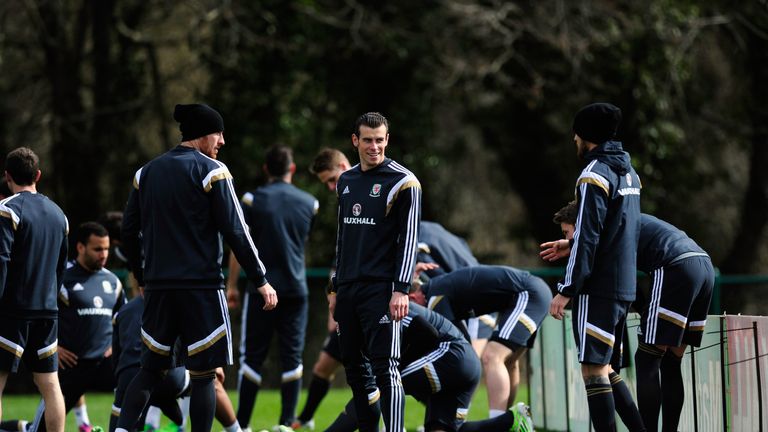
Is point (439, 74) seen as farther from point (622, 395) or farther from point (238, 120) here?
point (622, 395)

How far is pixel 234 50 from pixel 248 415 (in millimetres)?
8420

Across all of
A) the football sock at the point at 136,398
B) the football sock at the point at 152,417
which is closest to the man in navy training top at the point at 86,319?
the football sock at the point at 152,417

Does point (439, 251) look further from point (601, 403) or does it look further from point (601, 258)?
point (601, 403)

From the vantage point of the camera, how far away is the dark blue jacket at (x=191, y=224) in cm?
693

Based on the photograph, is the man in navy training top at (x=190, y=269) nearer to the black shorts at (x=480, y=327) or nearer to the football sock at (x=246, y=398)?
the football sock at (x=246, y=398)

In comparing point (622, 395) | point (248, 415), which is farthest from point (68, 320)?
point (622, 395)

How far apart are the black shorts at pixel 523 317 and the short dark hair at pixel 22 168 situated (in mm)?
3396

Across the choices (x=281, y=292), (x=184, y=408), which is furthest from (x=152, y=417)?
(x=281, y=292)

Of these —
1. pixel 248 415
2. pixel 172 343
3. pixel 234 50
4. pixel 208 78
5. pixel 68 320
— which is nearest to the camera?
pixel 172 343

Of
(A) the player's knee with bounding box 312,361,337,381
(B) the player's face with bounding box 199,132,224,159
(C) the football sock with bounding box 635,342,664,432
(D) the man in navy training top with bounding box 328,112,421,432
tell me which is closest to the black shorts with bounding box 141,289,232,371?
(D) the man in navy training top with bounding box 328,112,421,432

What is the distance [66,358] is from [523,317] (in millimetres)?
3362

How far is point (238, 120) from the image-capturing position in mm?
17469

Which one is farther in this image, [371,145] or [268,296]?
[371,145]

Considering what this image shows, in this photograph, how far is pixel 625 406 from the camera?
7.24 meters
